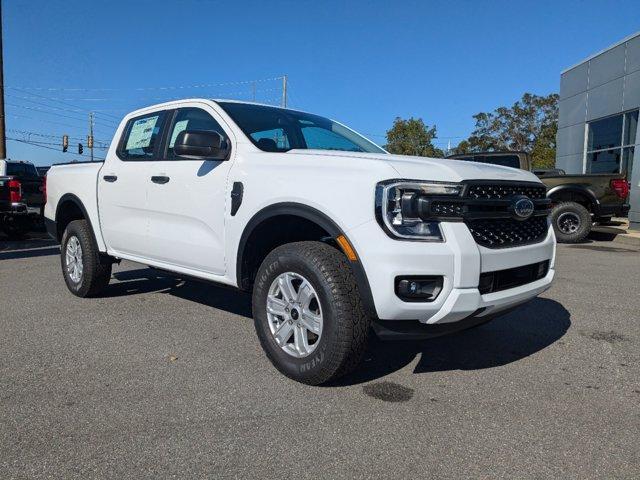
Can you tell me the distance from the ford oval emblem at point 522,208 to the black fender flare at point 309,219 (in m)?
1.04

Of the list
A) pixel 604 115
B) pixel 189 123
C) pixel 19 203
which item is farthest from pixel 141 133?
pixel 604 115

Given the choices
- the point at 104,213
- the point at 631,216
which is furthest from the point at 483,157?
the point at 104,213

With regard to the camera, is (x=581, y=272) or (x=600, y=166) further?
(x=600, y=166)

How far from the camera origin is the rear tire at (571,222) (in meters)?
11.1

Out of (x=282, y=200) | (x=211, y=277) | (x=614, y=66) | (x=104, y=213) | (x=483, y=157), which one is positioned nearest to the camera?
(x=282, y=200)

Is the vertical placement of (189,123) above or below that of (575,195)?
above

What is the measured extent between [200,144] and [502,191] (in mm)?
1947

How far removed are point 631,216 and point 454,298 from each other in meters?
13.7

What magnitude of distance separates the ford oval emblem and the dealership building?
496 inches

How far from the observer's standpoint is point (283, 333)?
335 cm

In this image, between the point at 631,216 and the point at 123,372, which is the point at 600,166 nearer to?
the point at 631,216

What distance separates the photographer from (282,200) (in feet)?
10.8

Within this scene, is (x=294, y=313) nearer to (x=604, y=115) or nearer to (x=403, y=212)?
(x=403, y=212)

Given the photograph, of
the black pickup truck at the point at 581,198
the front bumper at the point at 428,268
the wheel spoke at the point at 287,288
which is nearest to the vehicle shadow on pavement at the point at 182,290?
the wheel spoke at the point at 287,288
